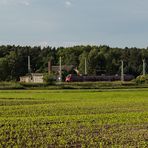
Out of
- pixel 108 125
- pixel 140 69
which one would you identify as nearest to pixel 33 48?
pixel 140 69

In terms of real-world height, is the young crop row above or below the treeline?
below

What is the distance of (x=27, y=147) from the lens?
1414cm

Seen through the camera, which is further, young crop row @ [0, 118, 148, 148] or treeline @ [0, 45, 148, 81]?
treeline @ [0, 45, 148, 81]

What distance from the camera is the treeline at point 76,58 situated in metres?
157

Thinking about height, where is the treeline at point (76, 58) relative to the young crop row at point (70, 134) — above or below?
above

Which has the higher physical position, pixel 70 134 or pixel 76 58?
pixel 76 58

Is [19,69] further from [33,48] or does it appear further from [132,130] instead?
[132,130]

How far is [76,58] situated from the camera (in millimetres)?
187250

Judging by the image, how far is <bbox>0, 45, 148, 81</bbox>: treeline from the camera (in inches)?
6171

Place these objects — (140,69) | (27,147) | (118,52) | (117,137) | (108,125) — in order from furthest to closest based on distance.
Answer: (118,52) < (140,69) < (108,125) < (117,137) < (27,147)

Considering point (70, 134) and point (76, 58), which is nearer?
point (70, 134)

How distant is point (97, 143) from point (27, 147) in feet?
7.60

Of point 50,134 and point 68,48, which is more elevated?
point 68,48

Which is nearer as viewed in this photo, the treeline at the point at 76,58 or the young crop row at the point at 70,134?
the young crop row at the point at 70,134
